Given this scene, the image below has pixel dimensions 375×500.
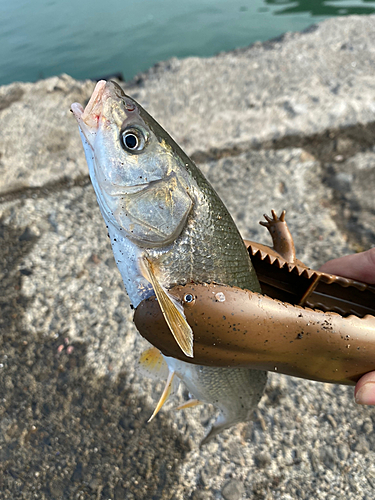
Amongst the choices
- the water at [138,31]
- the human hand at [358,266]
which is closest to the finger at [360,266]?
the human hand at [358,266]

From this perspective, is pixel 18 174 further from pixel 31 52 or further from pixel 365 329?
pixel 31 52

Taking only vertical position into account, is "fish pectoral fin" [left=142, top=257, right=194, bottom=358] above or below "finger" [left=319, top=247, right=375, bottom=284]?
above

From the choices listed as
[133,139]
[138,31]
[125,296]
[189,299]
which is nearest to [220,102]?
[125,296]

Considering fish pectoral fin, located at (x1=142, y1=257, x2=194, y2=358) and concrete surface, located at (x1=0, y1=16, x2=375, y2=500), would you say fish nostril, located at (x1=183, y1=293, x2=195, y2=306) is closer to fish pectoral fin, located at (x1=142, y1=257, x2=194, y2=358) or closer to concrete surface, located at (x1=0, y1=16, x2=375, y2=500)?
fish pectoral fin, located at (x1=142, y1=257, x2=194, y2=358)

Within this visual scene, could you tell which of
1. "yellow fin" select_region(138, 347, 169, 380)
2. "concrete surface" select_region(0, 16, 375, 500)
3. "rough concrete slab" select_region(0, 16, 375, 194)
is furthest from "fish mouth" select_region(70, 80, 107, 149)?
"rough concrete slab" select_region(0, 16, 375, 194)

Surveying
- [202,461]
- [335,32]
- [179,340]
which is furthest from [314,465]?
[335,32]

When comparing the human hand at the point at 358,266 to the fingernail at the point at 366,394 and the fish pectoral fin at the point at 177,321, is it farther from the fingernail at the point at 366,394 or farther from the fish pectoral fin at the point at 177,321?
the fish pectoral fin at the point at 177,321

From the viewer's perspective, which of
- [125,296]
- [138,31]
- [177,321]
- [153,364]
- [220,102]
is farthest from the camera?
[138,31]

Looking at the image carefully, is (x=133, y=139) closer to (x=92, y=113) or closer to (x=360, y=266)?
(x=92, y=113)
